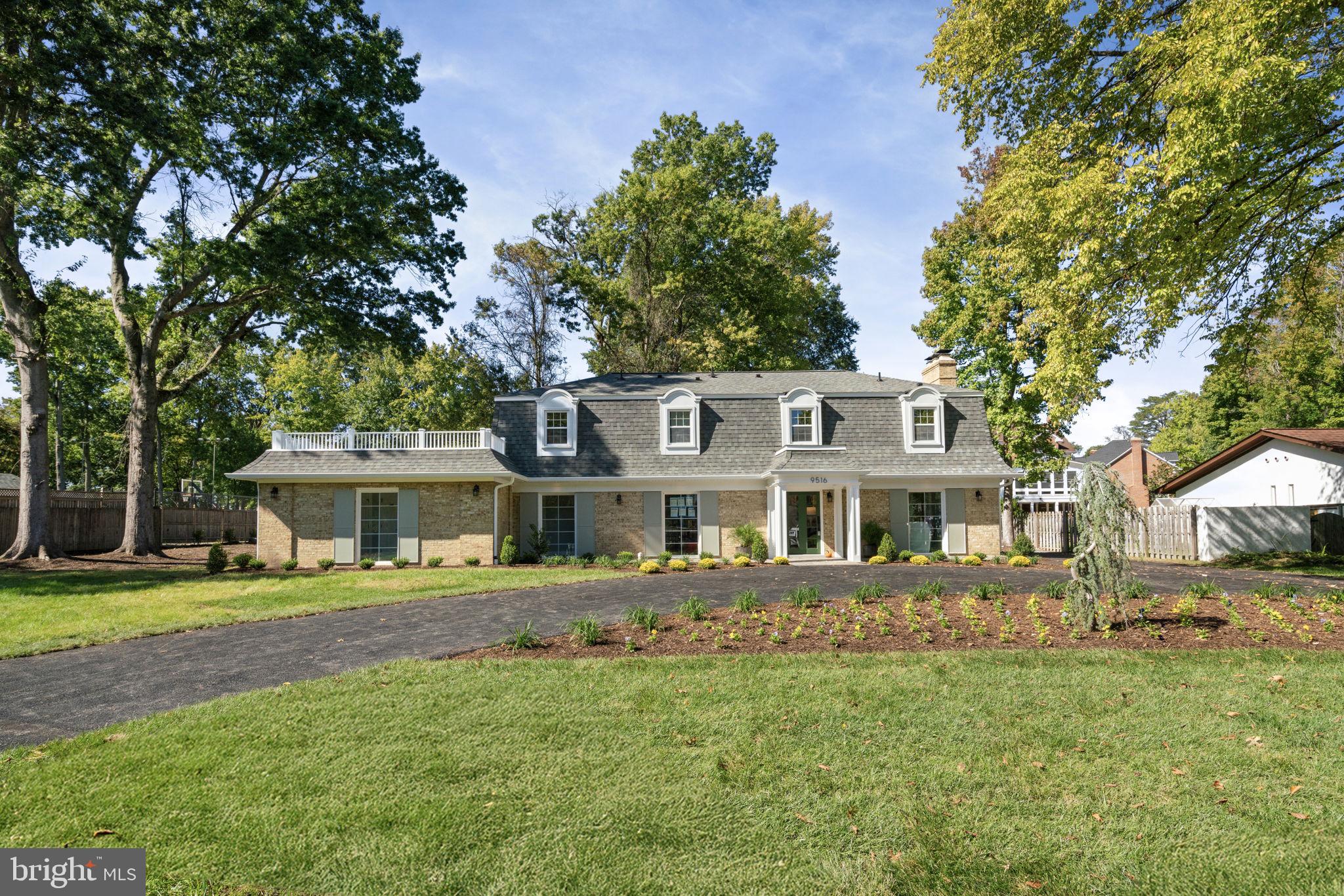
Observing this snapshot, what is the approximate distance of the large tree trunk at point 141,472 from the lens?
19812 millimetres

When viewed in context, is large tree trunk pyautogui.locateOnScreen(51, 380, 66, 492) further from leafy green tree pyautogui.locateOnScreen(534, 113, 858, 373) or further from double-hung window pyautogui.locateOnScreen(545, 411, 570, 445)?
double-hung window pyautogui.locateOnScreen(545, 411, 570, 445)

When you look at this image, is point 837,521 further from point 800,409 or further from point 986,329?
point 986,329

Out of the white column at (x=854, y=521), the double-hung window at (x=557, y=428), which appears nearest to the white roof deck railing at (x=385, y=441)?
the double-hung window at (x=557, y=428)

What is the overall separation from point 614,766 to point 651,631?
3.75 metres

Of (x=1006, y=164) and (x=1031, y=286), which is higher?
(x=1006, y=164)

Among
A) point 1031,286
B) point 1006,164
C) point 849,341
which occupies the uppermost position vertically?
point 849,341

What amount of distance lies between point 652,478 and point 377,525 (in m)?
7.52

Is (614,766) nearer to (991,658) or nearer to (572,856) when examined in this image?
(572,856)

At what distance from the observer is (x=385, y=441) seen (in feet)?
63.3

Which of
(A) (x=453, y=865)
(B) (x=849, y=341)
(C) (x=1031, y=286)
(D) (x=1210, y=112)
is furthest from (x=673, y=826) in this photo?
(B) (x=849, y=341)

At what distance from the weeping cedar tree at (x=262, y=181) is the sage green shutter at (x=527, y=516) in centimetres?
624

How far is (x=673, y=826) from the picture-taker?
3.95 metres

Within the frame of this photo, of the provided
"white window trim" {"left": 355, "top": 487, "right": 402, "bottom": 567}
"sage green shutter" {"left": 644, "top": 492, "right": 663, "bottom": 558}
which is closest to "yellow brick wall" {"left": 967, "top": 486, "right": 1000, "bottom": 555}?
"sage green shutter" {"left": 644, "top": 492, "right": 663, "bottom": 558}

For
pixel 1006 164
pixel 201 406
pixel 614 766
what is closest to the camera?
pixel 614 766
